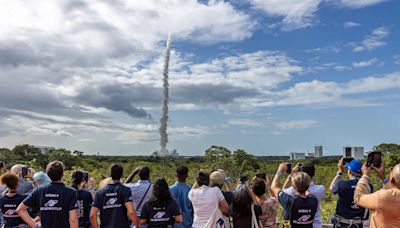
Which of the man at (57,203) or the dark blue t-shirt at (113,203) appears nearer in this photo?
the man at (57,203)

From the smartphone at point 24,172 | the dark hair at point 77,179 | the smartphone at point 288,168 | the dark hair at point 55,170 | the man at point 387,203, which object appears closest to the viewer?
the man at point 387,203

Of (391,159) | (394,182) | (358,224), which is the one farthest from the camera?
(391,159)

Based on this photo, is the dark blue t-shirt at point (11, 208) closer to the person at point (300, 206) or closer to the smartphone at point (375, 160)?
the person at point (300, 206)

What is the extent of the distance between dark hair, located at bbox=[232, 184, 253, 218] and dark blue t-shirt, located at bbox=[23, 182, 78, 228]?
2.04 meters

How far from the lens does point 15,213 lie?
20.9 feet

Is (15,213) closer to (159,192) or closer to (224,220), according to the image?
(159,192)

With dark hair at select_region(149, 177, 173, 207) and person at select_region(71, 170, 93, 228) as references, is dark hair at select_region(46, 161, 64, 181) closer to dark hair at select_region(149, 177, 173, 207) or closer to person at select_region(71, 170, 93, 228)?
person at select_region(71, 170, 93, 228)

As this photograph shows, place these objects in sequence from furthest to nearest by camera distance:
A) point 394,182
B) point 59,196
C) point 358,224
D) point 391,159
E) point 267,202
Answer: point 391,159 → point 358,224 → point 267,202 → point 59,196 → point 394,182

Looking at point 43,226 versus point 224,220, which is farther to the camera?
point 224,220

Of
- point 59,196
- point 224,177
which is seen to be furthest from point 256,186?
point 59,196

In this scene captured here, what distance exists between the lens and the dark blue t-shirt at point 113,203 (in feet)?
20.1

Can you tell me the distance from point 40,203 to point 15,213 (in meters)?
0.91

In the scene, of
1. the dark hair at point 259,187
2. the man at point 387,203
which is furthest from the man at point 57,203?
the man at point 387,203

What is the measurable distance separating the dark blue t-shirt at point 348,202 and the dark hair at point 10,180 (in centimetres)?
448
